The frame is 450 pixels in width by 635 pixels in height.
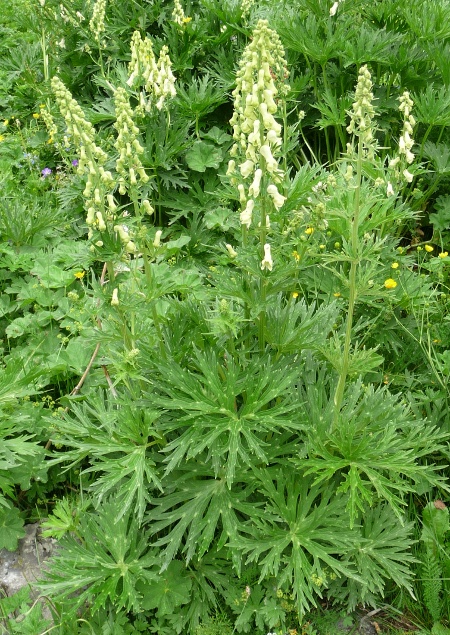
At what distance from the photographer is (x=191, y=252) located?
4258mm

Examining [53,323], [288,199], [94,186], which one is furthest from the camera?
[53,323]

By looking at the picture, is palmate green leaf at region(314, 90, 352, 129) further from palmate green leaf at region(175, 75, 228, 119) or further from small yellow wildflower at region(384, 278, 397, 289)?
small yellow wildflower at region(384, 278, 397, 289)

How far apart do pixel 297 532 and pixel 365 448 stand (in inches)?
17.4

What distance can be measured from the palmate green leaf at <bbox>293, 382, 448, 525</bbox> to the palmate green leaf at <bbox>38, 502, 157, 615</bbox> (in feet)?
2.44

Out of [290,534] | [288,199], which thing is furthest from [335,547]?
[288,199]

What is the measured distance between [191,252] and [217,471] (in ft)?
7.30

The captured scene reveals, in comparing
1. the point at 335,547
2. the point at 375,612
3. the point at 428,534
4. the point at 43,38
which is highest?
the point at 43,38

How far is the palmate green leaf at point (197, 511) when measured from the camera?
7.84 ft

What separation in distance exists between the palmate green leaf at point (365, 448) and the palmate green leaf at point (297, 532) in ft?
0.32

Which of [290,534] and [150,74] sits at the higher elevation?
[150,74]

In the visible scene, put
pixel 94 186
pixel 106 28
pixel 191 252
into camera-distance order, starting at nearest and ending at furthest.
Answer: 1. pixel 94 186
2. pixel 191 252
3. pixel 106 28

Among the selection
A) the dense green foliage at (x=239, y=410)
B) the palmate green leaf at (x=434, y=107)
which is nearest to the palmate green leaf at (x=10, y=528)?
the dense green foliage at (x=239, y=410)

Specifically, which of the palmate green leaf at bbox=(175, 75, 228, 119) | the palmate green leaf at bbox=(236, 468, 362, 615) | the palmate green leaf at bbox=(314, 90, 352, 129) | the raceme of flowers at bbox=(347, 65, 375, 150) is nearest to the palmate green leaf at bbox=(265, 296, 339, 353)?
the palmate green leaf at bbox=(236, 468, 362, 615)

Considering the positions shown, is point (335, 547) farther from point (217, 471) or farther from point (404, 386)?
point (404, 386)
